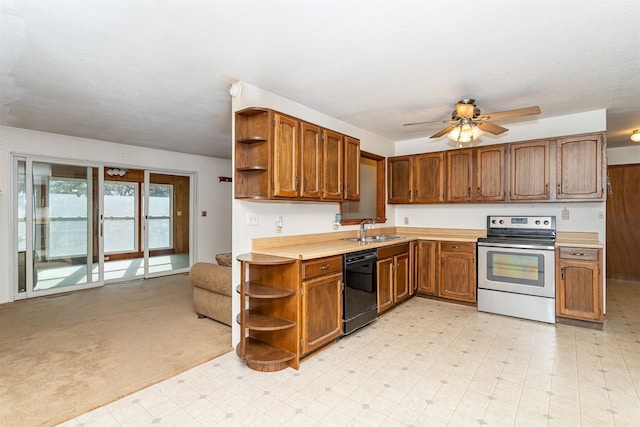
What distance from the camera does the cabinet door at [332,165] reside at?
333 cm

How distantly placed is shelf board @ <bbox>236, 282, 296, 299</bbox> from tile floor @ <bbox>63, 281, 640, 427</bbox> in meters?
0.62

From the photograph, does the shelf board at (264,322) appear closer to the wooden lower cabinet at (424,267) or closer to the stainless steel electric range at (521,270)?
the wooden lower cabinet at (424,267)

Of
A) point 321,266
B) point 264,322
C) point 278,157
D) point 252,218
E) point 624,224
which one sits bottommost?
point 264,322

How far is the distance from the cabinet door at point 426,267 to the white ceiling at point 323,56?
1.74 m

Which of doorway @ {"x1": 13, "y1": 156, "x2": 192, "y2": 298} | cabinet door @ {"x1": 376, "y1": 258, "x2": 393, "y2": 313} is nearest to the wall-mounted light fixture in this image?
doorway @ {"x1": 13, "y1": 156, "x2": 192, "y2": 298}

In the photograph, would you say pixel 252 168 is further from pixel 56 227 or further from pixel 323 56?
pixel 56 227

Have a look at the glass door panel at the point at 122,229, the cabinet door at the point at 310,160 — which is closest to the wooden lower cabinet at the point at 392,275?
the cabinet door at the point at 310,160

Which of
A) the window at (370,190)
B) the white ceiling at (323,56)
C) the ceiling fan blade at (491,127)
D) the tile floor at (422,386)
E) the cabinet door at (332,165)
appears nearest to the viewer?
the white ceiling at (323,56)

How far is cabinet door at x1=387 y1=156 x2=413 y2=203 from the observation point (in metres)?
4.90

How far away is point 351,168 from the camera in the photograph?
3.75 m

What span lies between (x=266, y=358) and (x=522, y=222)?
3603 millimetres

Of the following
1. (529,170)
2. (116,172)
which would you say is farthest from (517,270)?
(116,172)

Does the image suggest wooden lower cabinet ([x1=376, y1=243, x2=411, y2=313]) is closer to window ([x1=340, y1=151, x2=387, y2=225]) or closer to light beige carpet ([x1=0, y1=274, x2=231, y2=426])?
window ([x1=340, y1=151, x2=387, y2=225])

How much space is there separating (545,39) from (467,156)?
2.30m
